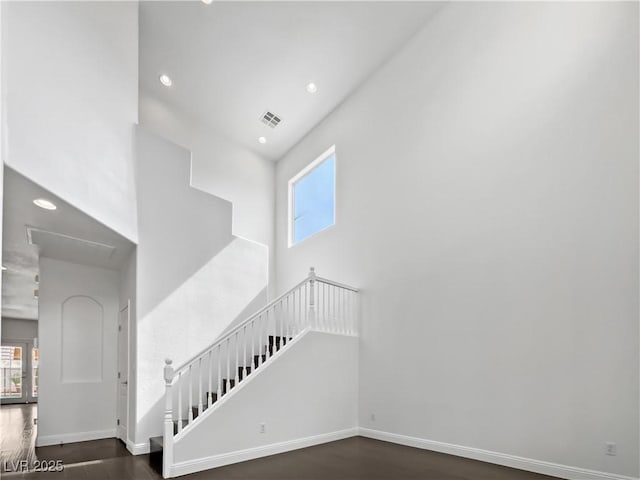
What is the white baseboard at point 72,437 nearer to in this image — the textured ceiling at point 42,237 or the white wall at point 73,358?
the white wall at point 73,358

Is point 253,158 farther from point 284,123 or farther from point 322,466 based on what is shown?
point 322,466

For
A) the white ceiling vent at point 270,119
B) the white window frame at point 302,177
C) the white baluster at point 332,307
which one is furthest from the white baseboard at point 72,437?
the white ceiling vent at point 270,119

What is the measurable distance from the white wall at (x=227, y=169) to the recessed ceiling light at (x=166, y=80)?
642mm

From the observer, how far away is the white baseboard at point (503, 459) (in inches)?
167

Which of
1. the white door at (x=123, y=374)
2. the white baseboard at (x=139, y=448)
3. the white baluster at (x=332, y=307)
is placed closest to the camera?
the white baseboard at (x=139, y=448)

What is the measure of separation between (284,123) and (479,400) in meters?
6.62

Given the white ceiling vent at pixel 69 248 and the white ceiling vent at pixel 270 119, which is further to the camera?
the white ceiling vent at pixel 270 119

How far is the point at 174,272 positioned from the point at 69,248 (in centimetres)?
143

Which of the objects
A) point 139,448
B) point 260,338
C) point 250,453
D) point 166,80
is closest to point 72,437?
point 139,448

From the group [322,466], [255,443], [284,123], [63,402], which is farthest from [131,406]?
[284,123]

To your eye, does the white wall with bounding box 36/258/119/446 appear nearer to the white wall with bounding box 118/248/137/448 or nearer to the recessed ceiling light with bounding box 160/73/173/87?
the white wall with bounding box 118/248/137/448

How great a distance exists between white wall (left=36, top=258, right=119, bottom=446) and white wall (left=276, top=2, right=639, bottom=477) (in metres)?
4.16

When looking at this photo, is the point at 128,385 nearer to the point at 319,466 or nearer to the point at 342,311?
the point at 319,466

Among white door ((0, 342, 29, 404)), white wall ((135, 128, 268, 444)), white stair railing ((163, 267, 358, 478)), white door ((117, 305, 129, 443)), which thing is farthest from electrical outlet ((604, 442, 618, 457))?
white door ((0, 342, 29, 404))
